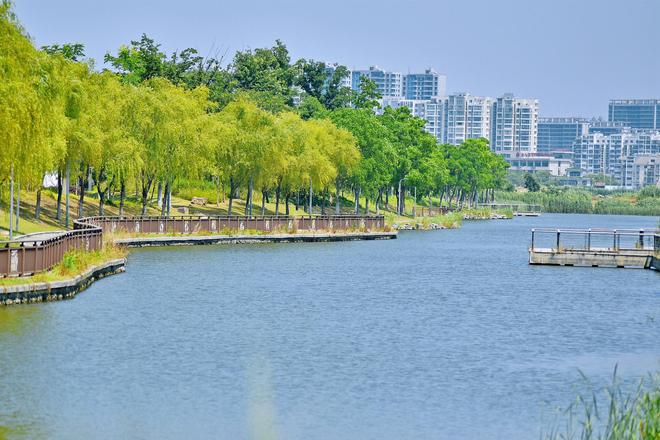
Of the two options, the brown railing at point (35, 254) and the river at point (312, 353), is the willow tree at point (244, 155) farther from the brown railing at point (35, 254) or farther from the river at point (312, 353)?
the brown railing at point (35, 254)

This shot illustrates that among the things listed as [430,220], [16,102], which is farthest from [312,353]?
[430,220]

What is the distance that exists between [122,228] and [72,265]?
2608 centimetres

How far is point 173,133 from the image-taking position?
8456 cm

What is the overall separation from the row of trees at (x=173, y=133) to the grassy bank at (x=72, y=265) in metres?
4.05

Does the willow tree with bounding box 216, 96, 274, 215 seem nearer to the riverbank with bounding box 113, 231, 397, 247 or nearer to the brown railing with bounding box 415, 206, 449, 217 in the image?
the riverbank with bounding box 113, 231, 397, 247

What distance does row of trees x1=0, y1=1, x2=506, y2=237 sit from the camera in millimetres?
47969

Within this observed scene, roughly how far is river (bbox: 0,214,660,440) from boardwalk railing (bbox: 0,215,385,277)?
6.91ft

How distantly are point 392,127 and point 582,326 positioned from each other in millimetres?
101783

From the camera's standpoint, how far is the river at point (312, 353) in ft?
83.0

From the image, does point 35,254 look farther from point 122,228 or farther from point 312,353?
point 122,228

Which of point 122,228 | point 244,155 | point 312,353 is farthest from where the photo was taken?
point 244,155

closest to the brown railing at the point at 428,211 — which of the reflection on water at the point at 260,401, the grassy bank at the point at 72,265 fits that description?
the grassy bank at the point at 72,265

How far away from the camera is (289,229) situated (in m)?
90.8

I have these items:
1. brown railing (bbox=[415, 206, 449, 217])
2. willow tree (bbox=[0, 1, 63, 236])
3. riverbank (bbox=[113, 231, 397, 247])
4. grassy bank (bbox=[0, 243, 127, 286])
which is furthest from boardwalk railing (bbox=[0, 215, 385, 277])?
brown railing (bbox=[415, 206, 449, 217])
